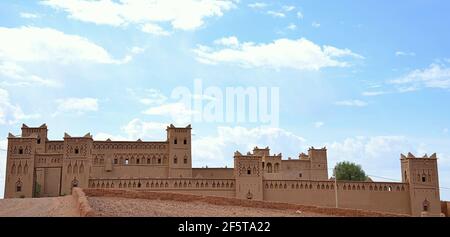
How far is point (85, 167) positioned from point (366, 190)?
1058 inches

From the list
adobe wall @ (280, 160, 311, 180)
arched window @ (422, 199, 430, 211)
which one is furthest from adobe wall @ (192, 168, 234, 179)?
arched window @ (422, 199, 430, 211)

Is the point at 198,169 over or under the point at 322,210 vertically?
over

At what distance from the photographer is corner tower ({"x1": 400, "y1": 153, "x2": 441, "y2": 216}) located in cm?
4962

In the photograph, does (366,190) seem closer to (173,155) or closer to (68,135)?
(173,155)

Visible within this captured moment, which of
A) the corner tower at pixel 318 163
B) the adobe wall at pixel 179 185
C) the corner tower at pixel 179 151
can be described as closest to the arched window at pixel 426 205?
the corner tower at pixel 318 163

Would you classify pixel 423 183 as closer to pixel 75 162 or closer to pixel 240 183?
pixel 240 183

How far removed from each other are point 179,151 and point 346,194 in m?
19.1

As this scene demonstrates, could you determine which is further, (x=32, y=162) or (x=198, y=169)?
(x=198, y=169)

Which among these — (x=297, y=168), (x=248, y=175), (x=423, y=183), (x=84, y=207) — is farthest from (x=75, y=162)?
(x=84, y=207)

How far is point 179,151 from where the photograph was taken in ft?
192

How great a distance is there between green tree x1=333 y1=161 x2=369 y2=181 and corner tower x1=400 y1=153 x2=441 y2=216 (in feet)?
71.0

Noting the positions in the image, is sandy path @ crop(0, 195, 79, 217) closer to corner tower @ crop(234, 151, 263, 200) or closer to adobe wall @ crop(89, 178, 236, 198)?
adobe wall @ crop(89, 178, 236, 198)
